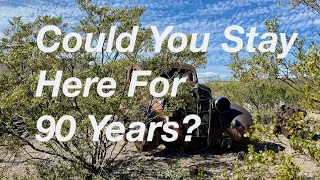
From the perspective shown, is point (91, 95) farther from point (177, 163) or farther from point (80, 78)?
point (177, 163)

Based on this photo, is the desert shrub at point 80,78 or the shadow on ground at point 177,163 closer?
the desert shrub at point 80,78

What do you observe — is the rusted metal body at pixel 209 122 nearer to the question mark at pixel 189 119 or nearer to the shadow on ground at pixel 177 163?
the question mark at pixel 189 119

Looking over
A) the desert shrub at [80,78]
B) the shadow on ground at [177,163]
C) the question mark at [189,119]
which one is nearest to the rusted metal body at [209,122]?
the question mark at [189,119]

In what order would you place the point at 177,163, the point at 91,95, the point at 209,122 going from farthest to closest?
1. the point at 209,122
2. the point at 177,163
3. the point at 91,95

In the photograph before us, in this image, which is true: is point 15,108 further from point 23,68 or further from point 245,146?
point 245,146

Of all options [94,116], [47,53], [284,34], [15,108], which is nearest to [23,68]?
[47,53]

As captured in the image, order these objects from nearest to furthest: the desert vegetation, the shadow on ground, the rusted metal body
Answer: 1. the desert vegetation
2. the shadow on ground
3. the rusted metal body

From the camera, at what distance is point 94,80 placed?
6.29 metres

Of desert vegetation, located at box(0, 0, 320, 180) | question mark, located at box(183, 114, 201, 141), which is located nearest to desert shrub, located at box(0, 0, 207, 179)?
desert vegetation, located at box(0, 0, 320, 180)

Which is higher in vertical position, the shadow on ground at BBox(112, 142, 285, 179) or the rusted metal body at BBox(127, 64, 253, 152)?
the rusted metal body at BBox(127, 64, 253, 152)

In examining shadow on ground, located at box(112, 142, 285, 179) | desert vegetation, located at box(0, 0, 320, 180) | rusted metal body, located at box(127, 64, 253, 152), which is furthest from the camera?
rusted metal body, located at box(127, 64, 253, 152)

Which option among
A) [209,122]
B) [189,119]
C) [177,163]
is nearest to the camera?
[177,163]

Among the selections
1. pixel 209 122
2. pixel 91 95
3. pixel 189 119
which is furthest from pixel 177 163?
pixel 91 95

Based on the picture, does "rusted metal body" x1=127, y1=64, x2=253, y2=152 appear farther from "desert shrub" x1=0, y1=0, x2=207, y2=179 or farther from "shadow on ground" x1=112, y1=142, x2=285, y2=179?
"desert shrub" x1=0, y1=0, x2=207, y2=179
